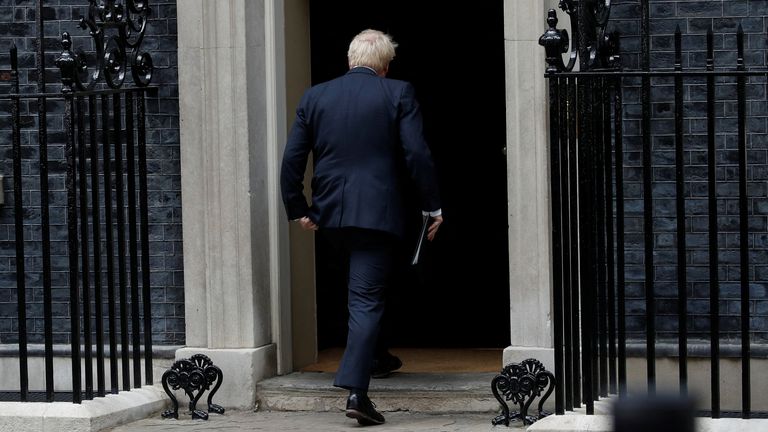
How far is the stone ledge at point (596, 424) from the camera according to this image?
4551 millimetres

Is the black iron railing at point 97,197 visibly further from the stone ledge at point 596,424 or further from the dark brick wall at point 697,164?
the dark brick wall at point 697,164

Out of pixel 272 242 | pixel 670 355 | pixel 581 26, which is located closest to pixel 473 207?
pixel 272 242

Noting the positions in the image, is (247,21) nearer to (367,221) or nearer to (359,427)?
(367,221)

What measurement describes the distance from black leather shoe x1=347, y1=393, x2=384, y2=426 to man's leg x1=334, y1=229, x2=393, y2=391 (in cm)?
5

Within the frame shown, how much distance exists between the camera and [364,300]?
5.29m

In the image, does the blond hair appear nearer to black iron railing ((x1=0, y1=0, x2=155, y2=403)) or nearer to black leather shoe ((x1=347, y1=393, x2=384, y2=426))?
black iron railing ((x1=0, y1=0, x2=155, y2=403))

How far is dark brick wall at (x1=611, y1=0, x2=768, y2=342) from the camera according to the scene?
5480mm

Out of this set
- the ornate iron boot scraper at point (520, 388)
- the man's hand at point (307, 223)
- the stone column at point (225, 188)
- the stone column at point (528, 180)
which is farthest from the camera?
the stone column at point (225, 188)

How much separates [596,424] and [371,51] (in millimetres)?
1915

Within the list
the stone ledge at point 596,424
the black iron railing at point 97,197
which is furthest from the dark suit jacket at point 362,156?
the stone ledge at point 596,424

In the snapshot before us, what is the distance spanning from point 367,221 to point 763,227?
1.78 meters

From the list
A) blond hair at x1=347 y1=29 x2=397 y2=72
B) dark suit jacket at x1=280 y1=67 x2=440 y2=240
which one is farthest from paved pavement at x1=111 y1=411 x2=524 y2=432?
blond hair at x1=347 y1=29 x2=397 y2=72

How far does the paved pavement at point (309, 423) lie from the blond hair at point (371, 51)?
1583mm

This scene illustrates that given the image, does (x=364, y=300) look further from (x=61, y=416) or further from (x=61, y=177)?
(x=61, y=177)
